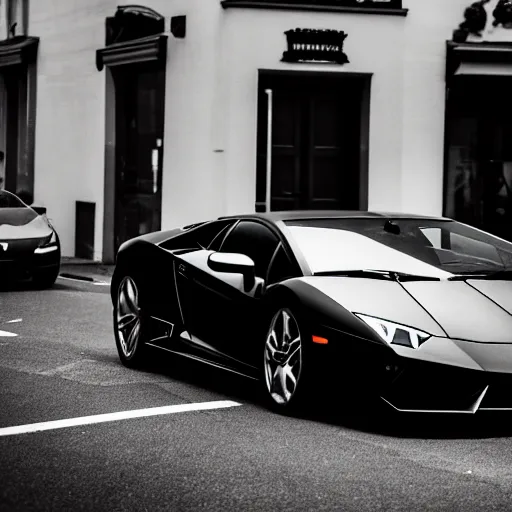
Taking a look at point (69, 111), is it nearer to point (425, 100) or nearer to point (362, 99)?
point (362, 99)

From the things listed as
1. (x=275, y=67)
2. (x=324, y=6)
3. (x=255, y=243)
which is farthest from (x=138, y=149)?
(x=255, y=243)

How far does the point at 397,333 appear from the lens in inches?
283

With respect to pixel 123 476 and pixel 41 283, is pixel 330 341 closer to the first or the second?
pixel 123 476

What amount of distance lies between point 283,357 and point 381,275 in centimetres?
74

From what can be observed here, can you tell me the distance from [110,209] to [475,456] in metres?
16.1

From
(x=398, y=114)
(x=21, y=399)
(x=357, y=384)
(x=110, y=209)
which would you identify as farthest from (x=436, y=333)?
(x=110, y=209)

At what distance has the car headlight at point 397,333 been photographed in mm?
7121

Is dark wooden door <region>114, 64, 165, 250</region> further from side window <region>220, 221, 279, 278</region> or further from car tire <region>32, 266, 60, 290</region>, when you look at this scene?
side window <region>220, 221, 279, 278</region>

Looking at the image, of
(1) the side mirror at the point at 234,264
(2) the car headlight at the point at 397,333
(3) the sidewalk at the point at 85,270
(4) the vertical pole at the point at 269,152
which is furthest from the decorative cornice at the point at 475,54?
(2) the car headlight at the point at 397,333

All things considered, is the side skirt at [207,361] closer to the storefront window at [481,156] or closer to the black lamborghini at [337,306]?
the black lamborghini at [337,306]

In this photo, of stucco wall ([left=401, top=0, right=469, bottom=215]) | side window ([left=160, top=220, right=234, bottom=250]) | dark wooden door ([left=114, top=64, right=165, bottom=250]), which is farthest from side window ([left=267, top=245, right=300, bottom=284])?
dark wooden door ([left=114, top=64, right=165, bottom=250])

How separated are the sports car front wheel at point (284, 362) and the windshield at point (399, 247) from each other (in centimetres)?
39

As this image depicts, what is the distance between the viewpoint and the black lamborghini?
7.09 metres

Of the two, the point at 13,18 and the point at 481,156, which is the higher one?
the point at 13,18
